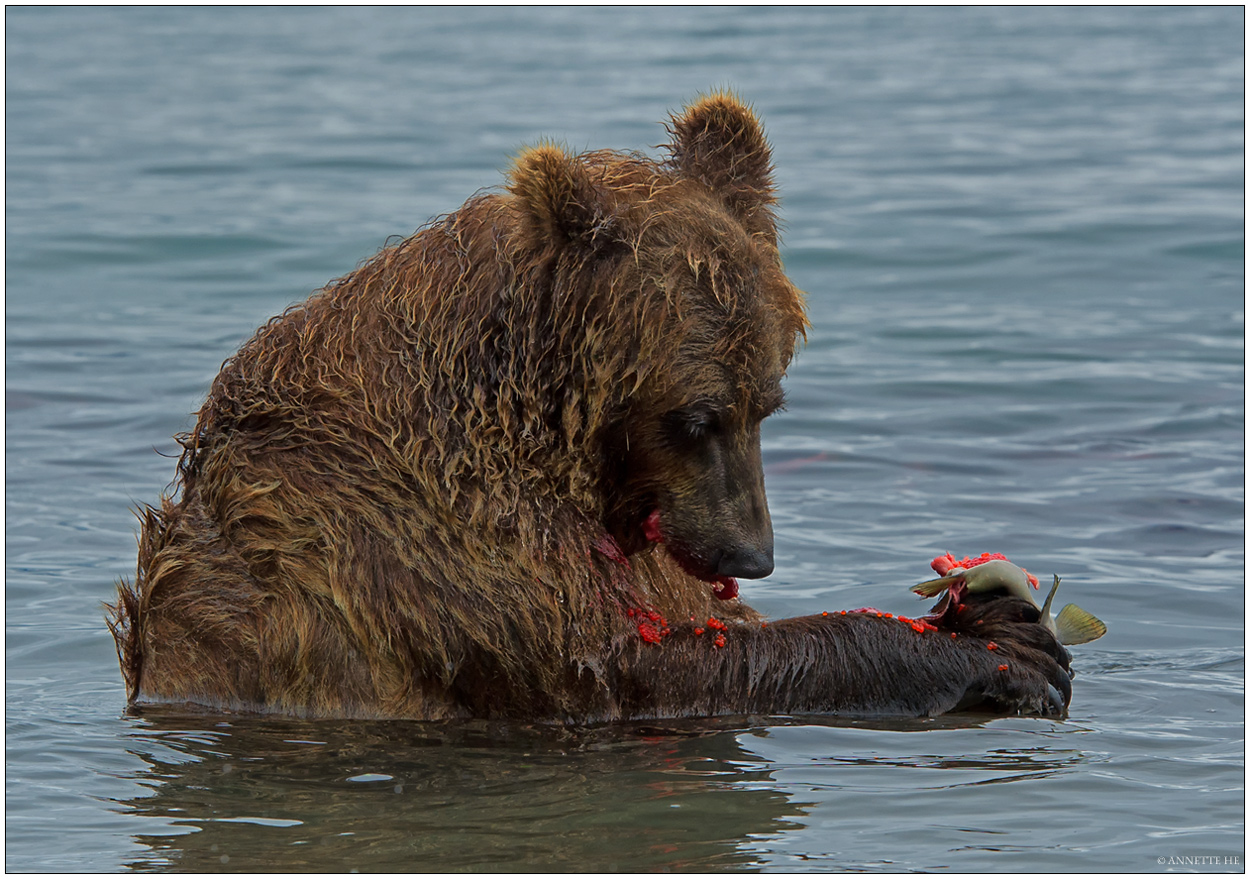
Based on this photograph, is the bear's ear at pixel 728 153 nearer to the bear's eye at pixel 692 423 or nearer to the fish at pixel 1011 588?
the bear's eye at pixel 692 423

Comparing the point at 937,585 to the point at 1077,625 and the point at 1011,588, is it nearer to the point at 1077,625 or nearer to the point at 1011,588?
the point at 1011,588

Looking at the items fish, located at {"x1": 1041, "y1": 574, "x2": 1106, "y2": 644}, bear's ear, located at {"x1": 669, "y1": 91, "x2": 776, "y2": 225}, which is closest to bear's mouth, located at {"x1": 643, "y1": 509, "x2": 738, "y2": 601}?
bear's ear, located at {"x1": 669, "y1": 91, "x2": 776, "y2": 225}

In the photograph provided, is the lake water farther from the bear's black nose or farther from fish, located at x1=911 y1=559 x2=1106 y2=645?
the bear's black nose

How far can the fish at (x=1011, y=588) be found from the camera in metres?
6.95

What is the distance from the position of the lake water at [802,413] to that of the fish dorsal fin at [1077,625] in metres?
0.29

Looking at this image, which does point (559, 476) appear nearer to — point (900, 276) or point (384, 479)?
point (384, 479)

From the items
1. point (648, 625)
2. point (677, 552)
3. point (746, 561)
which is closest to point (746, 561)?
point (746, 561)

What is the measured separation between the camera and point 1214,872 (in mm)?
5332

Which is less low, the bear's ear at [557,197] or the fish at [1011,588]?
the bear's ear at [557,197]

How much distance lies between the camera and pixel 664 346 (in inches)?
241

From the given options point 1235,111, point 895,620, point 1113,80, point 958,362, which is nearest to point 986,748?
point 895,620

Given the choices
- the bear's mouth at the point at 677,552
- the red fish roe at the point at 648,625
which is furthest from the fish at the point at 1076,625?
the red fish roe at the point at 648,625

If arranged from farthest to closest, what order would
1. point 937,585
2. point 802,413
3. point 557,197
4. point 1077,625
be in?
point 802,413, point 1077,625, point 937,585, point 557,197

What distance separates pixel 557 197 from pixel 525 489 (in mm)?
1061
